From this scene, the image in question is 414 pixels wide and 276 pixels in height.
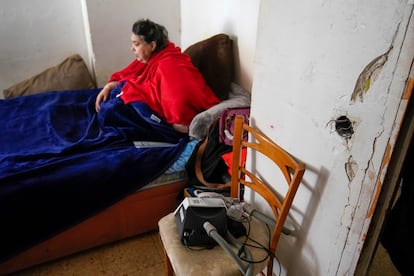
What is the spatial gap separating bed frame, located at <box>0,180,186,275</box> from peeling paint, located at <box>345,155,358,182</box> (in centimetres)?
104

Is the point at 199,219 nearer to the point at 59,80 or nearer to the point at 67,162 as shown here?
the point at 67,162

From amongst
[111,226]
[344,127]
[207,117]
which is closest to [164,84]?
[207,117]

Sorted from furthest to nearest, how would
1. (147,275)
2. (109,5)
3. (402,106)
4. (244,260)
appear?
(109,5) → (147,275) → (244,260) → (402,106)

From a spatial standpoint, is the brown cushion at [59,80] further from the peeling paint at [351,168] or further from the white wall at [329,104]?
the peeling paint at [351,168]

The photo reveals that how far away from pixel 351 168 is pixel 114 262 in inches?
51.8

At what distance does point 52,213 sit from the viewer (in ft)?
4.74

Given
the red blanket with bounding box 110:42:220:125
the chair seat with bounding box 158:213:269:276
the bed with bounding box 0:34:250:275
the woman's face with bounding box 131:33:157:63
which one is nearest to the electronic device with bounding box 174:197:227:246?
the chair seat with bounding box 158:213:269:276

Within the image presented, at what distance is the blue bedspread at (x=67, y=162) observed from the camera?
4.60 feet

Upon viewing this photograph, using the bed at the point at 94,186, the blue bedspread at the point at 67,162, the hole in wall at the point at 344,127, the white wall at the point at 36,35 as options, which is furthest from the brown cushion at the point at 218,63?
the white wall at the point at 36,35

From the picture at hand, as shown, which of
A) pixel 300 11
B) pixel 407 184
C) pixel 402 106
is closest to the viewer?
pixel 402 106

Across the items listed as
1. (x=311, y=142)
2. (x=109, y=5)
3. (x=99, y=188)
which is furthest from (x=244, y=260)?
(x=109, y=5)

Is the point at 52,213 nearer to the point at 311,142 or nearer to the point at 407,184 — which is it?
the point at 311,142

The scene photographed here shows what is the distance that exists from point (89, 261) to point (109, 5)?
197 cm

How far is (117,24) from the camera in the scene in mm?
2574
